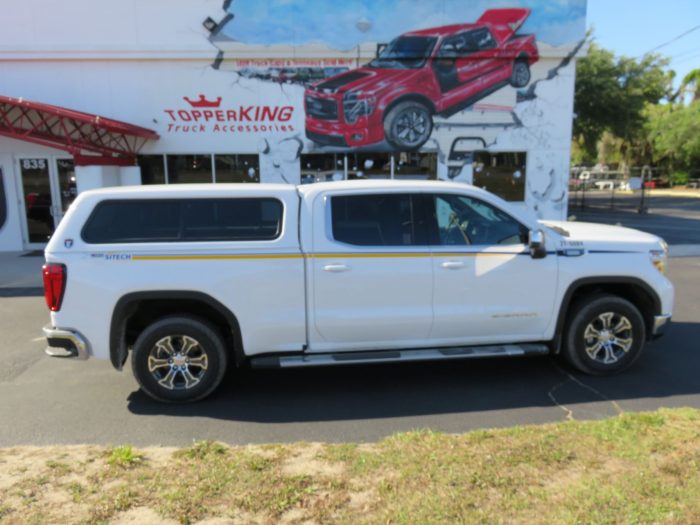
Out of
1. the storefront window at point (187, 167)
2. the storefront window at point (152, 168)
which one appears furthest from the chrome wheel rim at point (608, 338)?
the storefront window at point (152, 168)

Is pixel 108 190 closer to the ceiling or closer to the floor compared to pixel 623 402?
closer to the ceiling

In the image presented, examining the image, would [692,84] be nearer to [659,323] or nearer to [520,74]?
[520,74]

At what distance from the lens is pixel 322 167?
13.8 metres

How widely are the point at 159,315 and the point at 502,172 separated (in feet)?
38.3

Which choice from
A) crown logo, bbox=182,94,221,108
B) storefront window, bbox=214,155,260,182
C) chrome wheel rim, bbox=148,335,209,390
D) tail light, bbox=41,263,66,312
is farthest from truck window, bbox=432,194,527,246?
crown logo, bbox=182,94,221,108

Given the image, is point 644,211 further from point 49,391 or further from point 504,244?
point 49,391

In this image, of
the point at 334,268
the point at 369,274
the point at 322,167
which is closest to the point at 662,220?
the point at 322,167

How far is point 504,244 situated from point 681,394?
198 cm

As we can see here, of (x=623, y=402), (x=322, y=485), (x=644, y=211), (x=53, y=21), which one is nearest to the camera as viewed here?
(x=322, y=485)

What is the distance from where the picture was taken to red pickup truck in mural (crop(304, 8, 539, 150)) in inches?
523

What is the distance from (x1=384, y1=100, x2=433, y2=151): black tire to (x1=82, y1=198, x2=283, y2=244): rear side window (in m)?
9.85

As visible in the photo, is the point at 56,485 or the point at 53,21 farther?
the point at 53,21

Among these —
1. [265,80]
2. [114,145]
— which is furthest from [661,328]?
[114,145]

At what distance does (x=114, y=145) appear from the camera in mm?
12953
